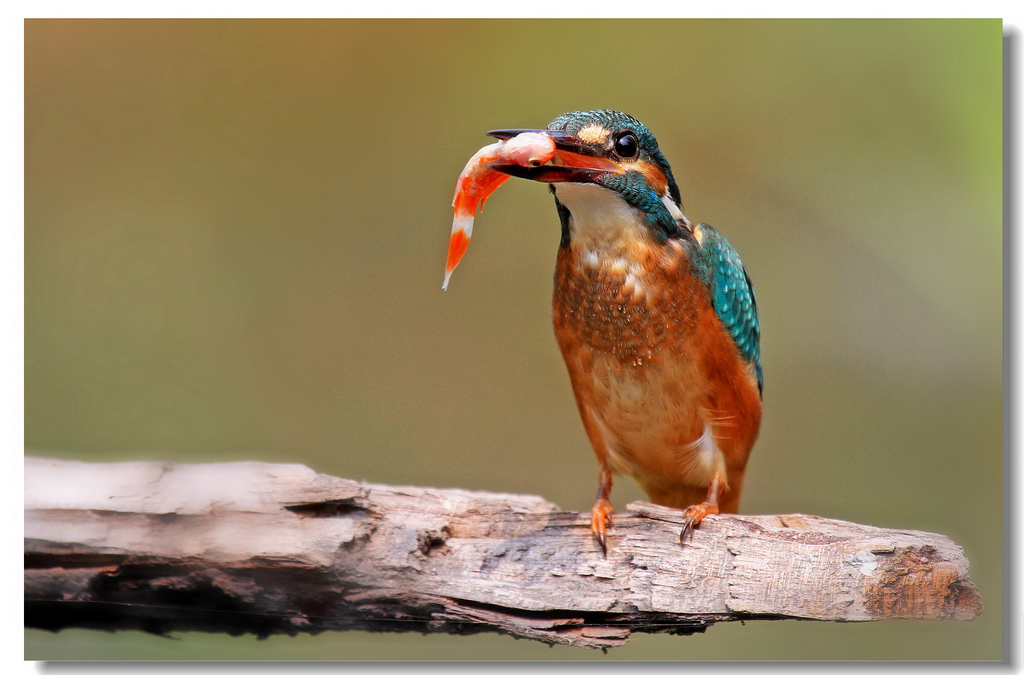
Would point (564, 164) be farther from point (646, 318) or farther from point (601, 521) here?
point (601, 521)

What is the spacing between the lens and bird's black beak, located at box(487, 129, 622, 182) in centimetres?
174

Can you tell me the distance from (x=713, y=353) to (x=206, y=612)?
1.51 metres

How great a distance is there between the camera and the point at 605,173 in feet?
5.98

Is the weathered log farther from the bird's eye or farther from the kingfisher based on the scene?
the bird's eye

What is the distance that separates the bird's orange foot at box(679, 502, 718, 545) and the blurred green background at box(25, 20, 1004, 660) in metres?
0.30

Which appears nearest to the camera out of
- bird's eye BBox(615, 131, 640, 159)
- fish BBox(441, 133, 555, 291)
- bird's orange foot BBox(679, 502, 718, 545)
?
fish BBox(441, 133, 555, 291)

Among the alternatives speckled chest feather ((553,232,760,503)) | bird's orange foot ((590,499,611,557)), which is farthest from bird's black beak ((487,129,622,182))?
bird's orange foot ((590,499,611,557))

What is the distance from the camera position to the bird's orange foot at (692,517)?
197 centimetres

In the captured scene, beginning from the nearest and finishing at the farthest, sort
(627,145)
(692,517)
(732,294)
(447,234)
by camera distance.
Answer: (627,145) < (692,517) < (732,294) < (447,234)

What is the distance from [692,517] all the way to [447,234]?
1.15 meters

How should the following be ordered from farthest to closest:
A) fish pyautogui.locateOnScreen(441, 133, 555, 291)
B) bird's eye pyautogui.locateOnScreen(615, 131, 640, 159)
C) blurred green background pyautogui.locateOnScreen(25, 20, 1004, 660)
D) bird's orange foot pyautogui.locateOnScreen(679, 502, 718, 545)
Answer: blurred green background pyautogui.locateOnScreen(25, 20, 1004, 660)
bird's orange foot pyautogui.locateOnScreen(679, 502, 718, 545)
bird's eye pyautogui.locateOnScreen(615, 131, 640, 159)
fish pyautogui.locateOnScreen(441, 133, 555, 291)

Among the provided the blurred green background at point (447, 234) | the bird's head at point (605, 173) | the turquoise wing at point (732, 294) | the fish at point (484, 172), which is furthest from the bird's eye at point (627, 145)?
the blurred green background at point (447, 234)

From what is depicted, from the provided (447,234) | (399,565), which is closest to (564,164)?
(447,234)

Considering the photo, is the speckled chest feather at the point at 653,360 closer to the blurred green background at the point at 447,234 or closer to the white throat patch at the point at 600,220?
the white throat patch at the point at 600,220
